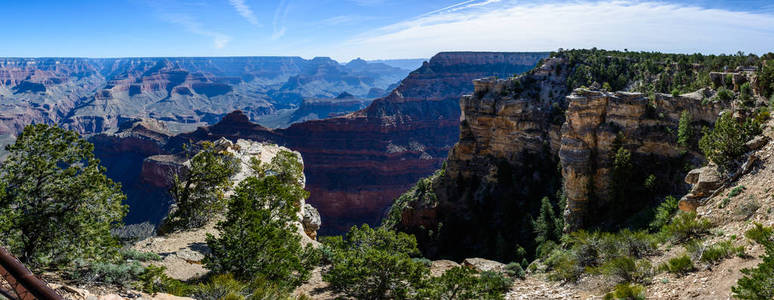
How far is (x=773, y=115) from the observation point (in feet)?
65.5

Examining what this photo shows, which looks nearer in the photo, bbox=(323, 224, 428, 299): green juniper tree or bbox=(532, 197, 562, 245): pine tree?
bbox=(323, 224, 428, 299): green juniper tree

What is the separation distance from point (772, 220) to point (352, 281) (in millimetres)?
14251

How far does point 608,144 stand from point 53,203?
113ft

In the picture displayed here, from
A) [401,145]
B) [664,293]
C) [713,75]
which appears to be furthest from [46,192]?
[401,145]

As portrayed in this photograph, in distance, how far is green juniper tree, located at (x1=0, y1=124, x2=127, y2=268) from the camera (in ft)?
39.4

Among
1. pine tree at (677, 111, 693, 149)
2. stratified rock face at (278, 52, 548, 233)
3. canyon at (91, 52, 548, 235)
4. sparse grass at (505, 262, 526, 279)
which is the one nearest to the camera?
sparse grass at (505, 262, 526, 279)

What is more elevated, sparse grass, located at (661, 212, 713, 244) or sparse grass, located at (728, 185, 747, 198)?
sparse grass, located at (728, 185, 747, 198)

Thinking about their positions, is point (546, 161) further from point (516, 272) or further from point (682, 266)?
point (682, 266)

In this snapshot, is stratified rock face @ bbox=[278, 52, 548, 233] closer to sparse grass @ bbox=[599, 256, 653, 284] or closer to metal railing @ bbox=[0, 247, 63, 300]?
sparse grass @ bbox=[599, 256, 653, 284]

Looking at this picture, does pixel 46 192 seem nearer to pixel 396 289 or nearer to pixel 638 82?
pixel 396 289

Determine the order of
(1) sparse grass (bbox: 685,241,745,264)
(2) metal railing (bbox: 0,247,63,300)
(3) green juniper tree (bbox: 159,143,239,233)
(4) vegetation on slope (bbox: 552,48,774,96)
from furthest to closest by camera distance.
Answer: (4) vegetation on slope (bbox: 552,48,774,96)
(3) green juniper tree (bbox: 159,143,239,233)
(1) sparse grass (bbox: 685,241,745,264)
(2) metal railing (bbox: 0,247,63,300)

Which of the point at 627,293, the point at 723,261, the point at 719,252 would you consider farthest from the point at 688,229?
the point at 627,293

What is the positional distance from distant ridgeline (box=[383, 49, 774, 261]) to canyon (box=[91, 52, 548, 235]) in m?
39.0

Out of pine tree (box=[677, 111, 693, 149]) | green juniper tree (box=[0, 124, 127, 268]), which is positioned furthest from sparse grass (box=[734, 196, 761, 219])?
green juniper tree (box=[0, 124, 127, 268])
